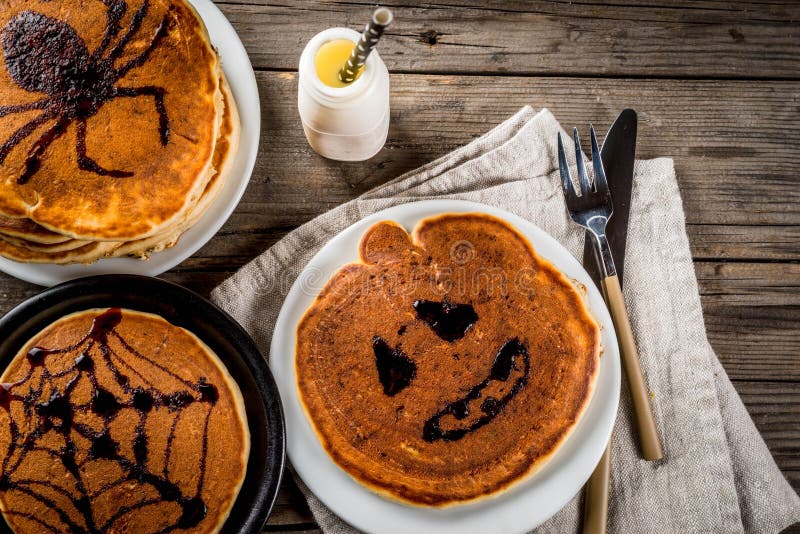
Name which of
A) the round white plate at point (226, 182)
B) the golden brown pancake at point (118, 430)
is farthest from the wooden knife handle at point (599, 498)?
the round white plate at point (226, 182)

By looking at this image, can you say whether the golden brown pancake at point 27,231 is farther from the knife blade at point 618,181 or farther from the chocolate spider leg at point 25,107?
the knife blade at point 618,181

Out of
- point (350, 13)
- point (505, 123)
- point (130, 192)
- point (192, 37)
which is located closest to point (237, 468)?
point (130, 192)

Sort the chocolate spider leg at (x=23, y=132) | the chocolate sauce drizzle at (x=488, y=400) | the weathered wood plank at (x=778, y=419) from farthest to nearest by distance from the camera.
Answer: the weathered wood plank at (x=778, y=419) → the chocolate sauce drizzle at (x=488, y=400) → the chocolate spider leg at (x=23, y=132)

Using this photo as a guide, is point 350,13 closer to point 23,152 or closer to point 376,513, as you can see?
point 23,152

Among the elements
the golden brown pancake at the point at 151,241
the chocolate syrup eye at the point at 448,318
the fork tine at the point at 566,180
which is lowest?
the chocolate syrup eye at the point at 448,318

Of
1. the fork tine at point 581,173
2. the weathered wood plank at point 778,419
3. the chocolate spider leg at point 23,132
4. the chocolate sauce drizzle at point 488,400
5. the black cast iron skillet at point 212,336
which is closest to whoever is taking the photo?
the chocolate spider leg at point 23,132

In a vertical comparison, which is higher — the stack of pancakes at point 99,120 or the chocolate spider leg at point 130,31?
the chocolate spider leg at point 130,31

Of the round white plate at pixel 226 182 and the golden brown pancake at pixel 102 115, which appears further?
the round white plate at pixel 226 182

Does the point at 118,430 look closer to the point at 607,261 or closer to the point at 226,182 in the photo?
the point at 226,182
